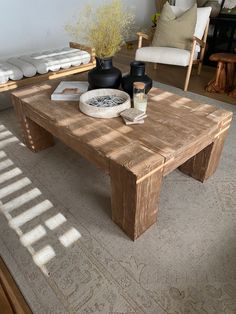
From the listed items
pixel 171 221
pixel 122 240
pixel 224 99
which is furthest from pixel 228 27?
pixel 122 240

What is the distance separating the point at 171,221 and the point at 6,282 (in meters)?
0.87

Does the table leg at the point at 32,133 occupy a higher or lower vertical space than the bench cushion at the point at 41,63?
lower

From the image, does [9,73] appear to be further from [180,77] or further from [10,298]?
[180,77]

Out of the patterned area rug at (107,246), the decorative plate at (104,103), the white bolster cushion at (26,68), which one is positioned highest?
the decorative plate at (104,103)

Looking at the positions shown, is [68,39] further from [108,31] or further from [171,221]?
[171,221]

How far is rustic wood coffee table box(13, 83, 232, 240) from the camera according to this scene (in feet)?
3.69

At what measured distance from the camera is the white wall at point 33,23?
3.57 m

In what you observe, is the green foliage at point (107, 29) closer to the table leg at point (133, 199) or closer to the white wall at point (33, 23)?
the table leg at point (133, 199)

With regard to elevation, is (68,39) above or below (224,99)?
above

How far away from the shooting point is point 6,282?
3.62ft

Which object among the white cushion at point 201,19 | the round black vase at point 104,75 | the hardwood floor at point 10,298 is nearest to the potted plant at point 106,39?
the round black vase at point 104,75

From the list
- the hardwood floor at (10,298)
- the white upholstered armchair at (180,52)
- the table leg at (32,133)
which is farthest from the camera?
the white upholstered armchair at (180,52)

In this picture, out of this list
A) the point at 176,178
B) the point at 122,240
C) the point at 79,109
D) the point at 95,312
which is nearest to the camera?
the point at 95,312

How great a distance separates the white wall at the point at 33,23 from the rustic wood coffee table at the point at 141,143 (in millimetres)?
2517
